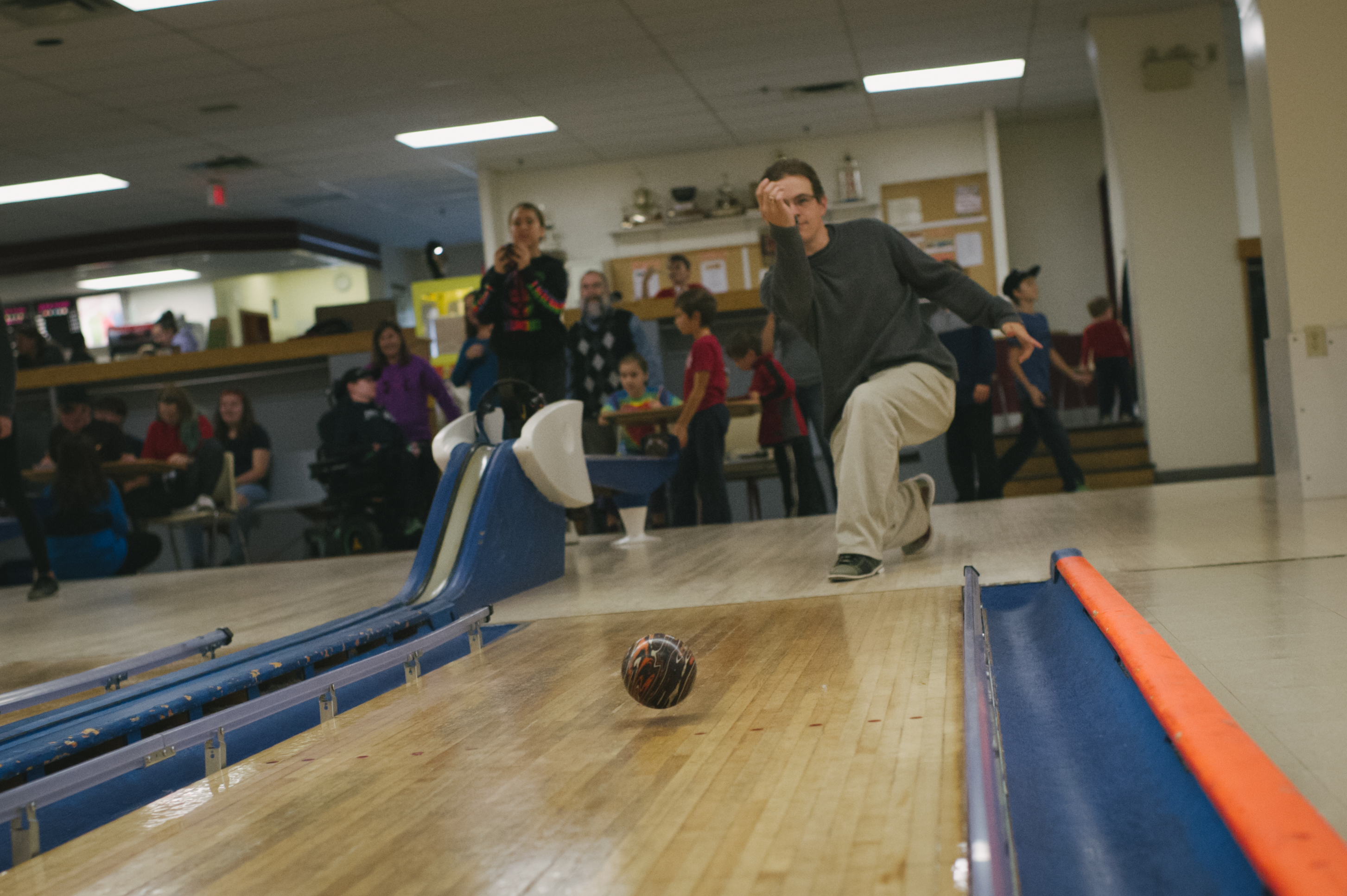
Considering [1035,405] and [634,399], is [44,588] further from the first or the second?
[1035,405]

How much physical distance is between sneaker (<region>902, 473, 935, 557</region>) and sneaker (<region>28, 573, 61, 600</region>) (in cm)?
385

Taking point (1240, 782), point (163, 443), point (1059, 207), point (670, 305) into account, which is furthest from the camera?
point (1059, 207)

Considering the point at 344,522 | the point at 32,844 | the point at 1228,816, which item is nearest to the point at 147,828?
the point at 32,844

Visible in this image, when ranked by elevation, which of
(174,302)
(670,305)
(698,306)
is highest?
(174,302)

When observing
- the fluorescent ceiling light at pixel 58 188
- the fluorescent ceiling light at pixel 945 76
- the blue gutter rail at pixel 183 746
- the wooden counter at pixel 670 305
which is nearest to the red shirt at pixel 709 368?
the wooden counter at pixel 670 305

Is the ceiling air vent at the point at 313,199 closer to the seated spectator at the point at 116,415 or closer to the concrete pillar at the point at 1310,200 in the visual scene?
the seated spectator at the point at 116,415

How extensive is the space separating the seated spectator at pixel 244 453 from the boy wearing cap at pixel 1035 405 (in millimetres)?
4871

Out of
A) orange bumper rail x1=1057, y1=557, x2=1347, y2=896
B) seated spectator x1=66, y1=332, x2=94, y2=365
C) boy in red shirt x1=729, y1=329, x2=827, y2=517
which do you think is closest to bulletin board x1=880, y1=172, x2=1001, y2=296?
boy in red shirt x1=729, y1=329, x2=827, y2=517

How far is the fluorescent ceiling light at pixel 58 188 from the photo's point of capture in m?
10.3

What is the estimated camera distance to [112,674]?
2.78 m

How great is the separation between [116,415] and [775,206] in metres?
6.48

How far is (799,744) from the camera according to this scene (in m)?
1.64

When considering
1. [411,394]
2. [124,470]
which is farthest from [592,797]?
[124,470]

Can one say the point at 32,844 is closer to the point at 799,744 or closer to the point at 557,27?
the point at 799,744
